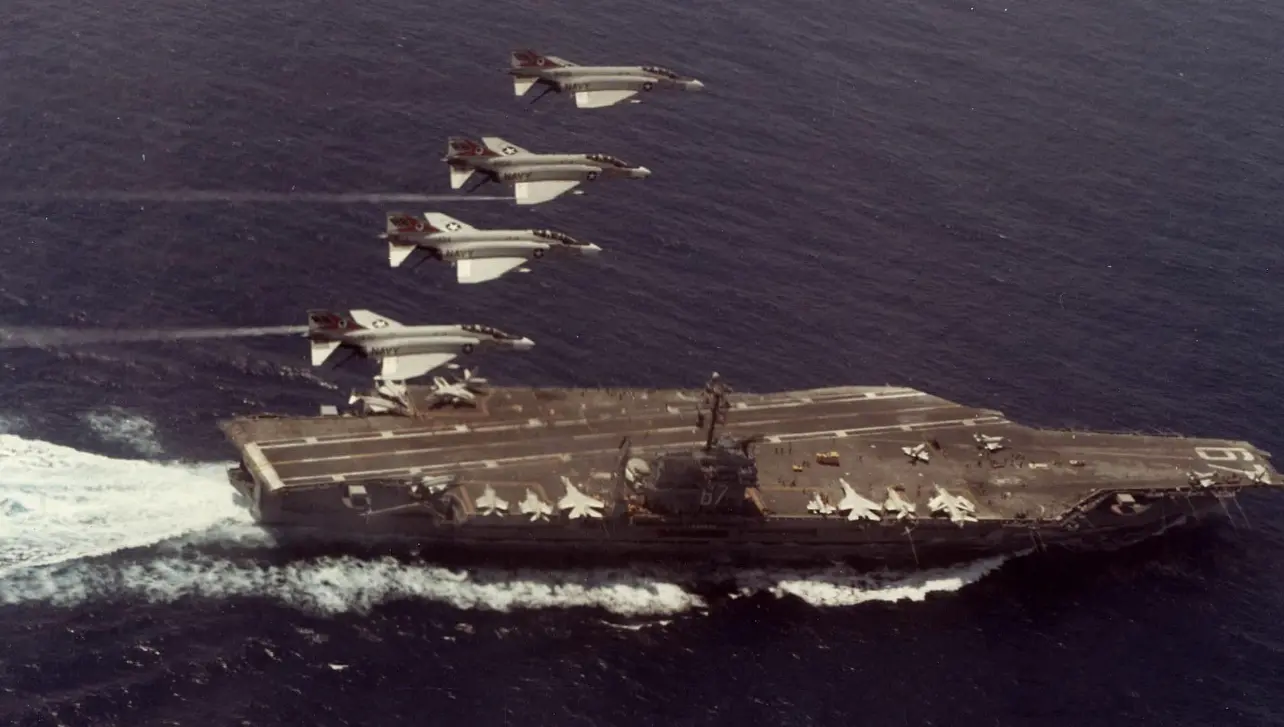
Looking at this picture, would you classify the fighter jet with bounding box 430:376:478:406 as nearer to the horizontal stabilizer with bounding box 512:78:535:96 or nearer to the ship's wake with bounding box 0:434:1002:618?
the ship's wake with bounding box 0:434:1002:618

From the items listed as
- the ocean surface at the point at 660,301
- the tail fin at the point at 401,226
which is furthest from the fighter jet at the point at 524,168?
the ocean surface at the point at 660,301

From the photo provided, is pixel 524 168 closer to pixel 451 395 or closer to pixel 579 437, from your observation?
pixel 451 395

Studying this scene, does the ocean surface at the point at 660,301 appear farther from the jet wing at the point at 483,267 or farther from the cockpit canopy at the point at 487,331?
the cockpit canopy at the point at 487,331

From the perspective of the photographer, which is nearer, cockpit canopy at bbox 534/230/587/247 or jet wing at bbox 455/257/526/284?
jet wing at bbox 455/257/526/284

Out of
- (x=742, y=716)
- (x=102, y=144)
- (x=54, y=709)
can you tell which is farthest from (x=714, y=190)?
(x=54, y=709)

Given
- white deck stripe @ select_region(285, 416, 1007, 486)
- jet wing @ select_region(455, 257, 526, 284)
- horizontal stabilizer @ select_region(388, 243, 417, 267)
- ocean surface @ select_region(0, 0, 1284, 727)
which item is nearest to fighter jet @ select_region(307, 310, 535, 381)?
horizontal stabilizer @ select_region(388, 243, 417, 267)

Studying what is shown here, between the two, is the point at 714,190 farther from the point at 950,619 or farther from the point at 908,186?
the point at 950,619
